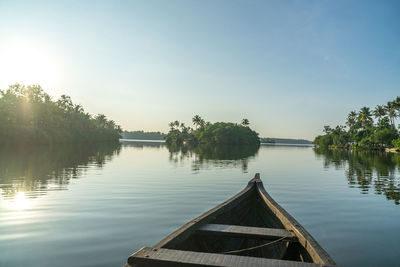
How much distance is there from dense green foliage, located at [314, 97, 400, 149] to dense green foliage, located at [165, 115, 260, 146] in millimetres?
43434

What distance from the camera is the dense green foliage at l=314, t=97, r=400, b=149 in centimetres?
8044

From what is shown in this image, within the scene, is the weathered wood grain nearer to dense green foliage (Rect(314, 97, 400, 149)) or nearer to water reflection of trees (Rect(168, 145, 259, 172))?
water reflection of trees (Rect(168, 145, 259, 172))

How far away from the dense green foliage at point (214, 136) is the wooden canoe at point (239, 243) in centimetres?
13126

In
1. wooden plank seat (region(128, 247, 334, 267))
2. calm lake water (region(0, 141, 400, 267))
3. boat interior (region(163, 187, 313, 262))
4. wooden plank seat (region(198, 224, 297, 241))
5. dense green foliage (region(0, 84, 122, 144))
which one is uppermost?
dense green foliage (region(0, 84, 122, 144))

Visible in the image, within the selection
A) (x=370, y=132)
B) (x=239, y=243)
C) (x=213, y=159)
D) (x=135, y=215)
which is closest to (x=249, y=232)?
(x=239, y=243)

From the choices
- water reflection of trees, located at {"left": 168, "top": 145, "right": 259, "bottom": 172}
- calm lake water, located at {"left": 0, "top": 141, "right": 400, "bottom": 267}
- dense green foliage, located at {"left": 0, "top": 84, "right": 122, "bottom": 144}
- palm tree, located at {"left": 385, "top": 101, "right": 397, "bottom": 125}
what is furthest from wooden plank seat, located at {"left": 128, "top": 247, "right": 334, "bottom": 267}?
palm tree, located at {"left": 385, "top": 101, "right": 397, "bottom": 125}

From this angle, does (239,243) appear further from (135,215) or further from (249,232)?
(135,215)

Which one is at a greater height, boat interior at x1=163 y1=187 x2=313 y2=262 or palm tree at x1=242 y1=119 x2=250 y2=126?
palm tree at x1=242 y1=119 x2=250 y2=126

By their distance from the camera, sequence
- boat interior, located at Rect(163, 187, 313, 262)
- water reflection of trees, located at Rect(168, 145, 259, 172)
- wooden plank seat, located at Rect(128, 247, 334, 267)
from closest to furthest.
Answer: wooden plank seat, located at Rect(128, 247, 334, 267), boat interior, located at Rect(163, 187, 313, 262), water reflection of trees, located at Rect(168, 145, 259, 172)

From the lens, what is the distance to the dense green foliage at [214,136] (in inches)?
5600

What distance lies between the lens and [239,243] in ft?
19.5

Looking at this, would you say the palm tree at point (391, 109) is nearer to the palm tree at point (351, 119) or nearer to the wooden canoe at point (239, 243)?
the palm tree at point (351, 119)

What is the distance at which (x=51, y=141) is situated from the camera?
67.0 m

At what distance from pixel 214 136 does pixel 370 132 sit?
72.6 m
